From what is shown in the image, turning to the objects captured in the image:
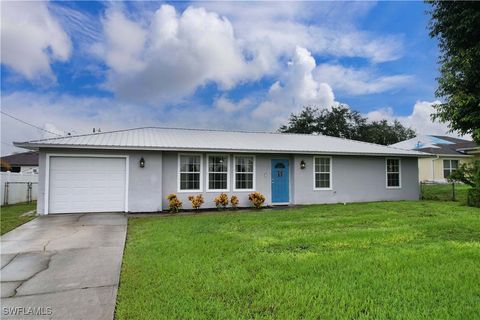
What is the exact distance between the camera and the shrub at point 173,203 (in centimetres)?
1185

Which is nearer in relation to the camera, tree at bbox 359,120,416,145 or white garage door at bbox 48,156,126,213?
white garage door at bbox 48,156,126,213

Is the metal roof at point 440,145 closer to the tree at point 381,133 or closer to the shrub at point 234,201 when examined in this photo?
the tree at point 381,133

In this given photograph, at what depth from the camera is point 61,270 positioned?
4910 mm

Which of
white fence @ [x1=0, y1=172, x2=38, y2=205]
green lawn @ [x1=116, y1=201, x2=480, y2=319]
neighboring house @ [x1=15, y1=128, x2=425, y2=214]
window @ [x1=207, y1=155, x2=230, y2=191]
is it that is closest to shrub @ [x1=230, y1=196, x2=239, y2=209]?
neighboring house @ [x1=15, y1=128, x2=425, y2=214]

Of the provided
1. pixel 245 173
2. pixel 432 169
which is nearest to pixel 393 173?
pixel 245 173

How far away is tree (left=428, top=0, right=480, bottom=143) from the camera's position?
41.2 feet

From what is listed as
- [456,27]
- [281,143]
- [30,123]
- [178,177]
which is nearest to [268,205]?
[281,143]

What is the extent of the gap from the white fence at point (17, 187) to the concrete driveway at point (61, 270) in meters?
7.86

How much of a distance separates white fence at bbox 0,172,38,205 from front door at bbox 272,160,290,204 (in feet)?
41.2

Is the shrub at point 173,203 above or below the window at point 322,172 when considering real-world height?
below

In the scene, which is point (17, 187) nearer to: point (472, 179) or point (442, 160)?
point (472, 179)

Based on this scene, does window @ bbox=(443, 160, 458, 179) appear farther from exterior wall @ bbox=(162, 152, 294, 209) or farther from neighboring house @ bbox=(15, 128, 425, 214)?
exterior wall @ bbox=(162, 152, 294, 209)

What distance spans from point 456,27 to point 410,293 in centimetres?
1365

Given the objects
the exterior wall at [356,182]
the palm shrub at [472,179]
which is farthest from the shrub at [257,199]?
the palm shrub at [472,179]
